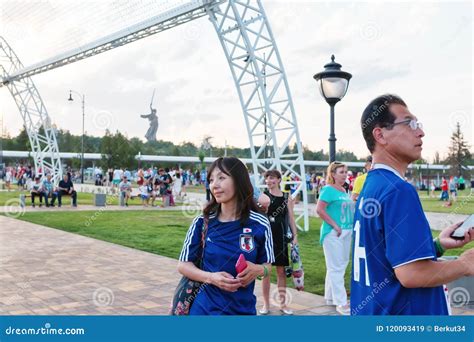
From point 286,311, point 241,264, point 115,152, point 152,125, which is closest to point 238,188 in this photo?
point 241,264

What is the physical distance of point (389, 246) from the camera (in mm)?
→ 1765

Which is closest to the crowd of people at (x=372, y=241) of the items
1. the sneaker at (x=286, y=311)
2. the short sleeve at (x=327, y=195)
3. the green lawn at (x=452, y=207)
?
the sneaker at (x=286, y=311)

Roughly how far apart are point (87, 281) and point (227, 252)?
4556 mm

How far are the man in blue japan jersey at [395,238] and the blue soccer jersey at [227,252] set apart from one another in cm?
65

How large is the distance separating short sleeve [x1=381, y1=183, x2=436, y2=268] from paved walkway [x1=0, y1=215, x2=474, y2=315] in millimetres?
3514

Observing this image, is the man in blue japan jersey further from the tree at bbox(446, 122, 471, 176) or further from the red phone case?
the tree at bbox(446, 122, 471, 176)

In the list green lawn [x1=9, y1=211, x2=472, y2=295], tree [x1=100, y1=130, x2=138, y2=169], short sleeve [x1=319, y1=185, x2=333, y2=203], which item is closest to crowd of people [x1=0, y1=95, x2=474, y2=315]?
short sleeve [x1=319, y1=185, x2=333, y2=203]

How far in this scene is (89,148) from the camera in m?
73.1

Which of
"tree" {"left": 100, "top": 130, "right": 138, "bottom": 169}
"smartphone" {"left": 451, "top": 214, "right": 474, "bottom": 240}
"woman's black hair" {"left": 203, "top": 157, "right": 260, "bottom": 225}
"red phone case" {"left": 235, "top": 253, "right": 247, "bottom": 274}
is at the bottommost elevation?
"red phone case" {"left": 235, "top": 253, "right": 247, "bottom": 274}

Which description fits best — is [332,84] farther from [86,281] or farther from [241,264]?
[241,264]

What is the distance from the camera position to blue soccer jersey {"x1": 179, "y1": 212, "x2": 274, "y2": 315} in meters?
2.49

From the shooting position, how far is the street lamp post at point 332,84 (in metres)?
7.44
